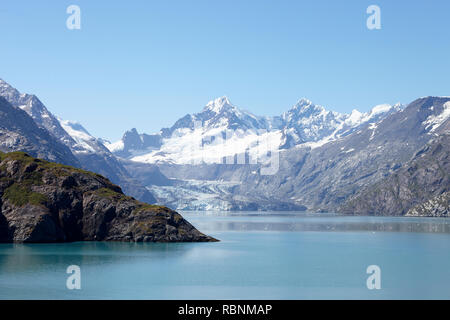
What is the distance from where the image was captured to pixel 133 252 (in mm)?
172750

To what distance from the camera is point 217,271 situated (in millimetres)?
131375

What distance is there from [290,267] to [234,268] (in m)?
15.0

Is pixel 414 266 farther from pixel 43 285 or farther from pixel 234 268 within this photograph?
pixel 43 285

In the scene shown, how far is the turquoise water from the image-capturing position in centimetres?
10438

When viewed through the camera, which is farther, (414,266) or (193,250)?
(193,250)

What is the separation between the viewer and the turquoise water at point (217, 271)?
104375 millimetres
